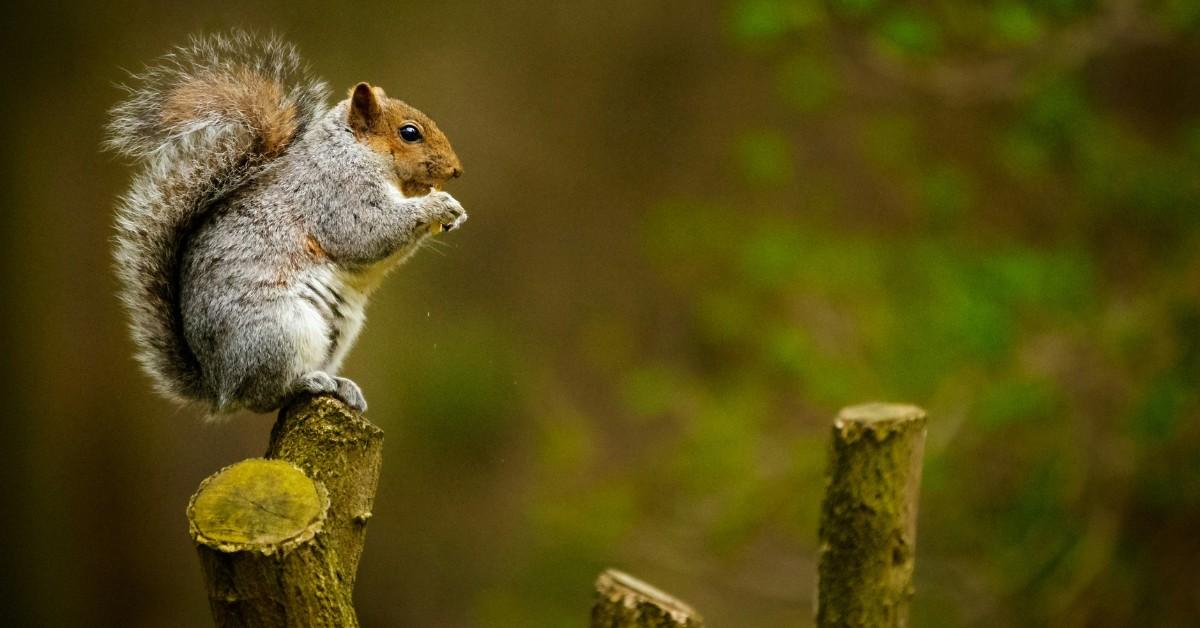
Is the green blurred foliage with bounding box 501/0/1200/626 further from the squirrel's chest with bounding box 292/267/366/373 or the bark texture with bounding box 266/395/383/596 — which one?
the bark texture with bounding box 266/395/383/596

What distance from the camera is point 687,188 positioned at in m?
3.30

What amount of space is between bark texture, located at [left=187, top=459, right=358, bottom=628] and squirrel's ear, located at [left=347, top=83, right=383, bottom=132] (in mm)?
628

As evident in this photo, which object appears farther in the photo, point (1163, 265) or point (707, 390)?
point (707, 390)

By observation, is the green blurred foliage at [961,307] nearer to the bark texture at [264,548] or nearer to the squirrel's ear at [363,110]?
the squirrel's ear at [363,110]

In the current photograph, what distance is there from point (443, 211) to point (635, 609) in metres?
0.60

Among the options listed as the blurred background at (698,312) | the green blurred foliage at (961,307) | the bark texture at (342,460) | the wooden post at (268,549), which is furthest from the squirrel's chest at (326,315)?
the green blurred foliage at (961,307)

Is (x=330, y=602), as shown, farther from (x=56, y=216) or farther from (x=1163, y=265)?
(x=1163, y=265)

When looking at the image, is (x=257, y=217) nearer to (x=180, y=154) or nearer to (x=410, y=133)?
(x=180, y=154)

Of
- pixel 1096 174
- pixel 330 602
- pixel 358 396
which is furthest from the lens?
pixel 1096 174

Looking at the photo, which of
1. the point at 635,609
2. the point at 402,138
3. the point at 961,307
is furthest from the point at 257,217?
the point at 961,307

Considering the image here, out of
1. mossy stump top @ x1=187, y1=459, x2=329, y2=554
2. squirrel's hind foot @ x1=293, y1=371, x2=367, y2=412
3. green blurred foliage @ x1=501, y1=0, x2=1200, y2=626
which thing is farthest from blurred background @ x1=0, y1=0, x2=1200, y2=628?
mossy stump top @ x1=187, y1=459, x2=329, y2=554

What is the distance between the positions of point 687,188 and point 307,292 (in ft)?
6.49

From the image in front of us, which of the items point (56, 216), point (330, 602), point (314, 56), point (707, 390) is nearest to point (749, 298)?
point (707, 390)

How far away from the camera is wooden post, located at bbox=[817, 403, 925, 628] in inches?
62.1
